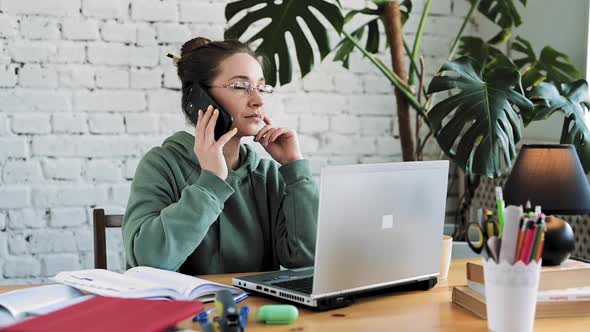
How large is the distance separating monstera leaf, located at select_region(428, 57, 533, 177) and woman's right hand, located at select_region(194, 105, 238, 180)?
0.65 m

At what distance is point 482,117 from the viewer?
6.78ft

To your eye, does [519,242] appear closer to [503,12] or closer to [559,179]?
[559,179]

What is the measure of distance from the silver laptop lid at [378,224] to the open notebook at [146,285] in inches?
8.1

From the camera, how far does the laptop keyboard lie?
1.41 m

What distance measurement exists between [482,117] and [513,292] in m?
0.97

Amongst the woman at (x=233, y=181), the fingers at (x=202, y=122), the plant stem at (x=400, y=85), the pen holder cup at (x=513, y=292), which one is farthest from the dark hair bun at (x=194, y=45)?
the pen holder cup at (x=513, y=292)

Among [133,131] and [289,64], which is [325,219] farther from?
[133,131]

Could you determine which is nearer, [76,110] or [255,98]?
[255,98]

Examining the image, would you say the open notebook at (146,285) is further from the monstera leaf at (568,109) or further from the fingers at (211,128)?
the monstera leaf at (568,109)

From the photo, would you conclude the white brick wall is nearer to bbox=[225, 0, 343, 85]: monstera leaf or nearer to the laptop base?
bbox=[225, 0, 343, 85]: monstera leaf

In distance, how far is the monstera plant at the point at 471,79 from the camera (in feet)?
6.84

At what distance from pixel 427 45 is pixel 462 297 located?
198 centimetres

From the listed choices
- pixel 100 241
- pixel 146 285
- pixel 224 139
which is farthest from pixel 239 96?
pixel 146 285

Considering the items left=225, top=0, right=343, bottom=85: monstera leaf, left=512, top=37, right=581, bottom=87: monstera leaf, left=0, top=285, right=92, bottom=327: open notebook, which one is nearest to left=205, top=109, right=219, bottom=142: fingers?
left=0, top=285, right=92, bottom=327: open notebook
